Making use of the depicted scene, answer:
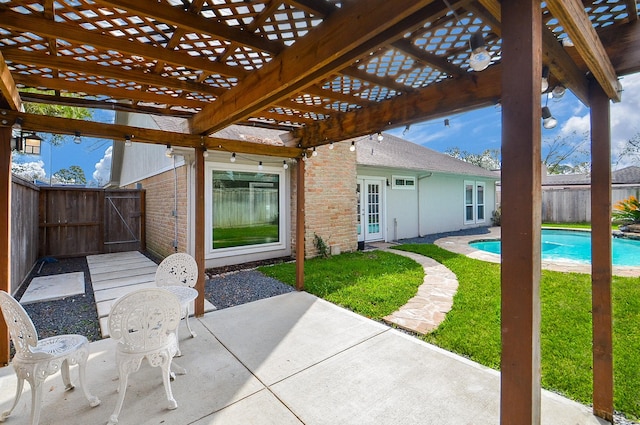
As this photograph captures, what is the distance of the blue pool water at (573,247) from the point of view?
899 cm

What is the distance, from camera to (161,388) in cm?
282

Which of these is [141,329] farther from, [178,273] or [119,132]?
[119,132]

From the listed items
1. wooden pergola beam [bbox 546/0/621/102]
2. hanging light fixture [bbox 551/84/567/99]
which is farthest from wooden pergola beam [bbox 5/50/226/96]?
hanging light fixture [bbox 551/84/567/99]

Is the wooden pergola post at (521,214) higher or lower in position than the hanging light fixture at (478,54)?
lower

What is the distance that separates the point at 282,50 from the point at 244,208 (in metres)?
5.84

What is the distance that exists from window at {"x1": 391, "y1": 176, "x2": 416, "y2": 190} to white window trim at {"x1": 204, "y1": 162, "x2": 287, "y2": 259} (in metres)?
5.01

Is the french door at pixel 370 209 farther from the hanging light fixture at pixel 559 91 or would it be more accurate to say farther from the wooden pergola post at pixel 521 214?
the wooden pergola post at pixel 521 214

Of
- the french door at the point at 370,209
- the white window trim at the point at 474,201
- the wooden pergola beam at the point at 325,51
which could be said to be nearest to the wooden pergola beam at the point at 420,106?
the wooden pergola beam at the point at 325,51

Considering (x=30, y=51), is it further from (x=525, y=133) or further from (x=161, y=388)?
→ (x=525, y=133)

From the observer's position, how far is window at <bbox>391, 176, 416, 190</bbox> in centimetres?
1148

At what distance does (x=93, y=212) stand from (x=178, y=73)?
873cm

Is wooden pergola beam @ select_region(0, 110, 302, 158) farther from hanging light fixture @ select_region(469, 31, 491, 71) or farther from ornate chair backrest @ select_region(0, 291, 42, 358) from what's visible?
hanging light fixture @ select_region(469, 31, 491, 71)

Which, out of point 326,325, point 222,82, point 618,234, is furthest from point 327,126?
point 618,234

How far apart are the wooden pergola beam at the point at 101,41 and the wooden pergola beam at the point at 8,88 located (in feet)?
2.06
